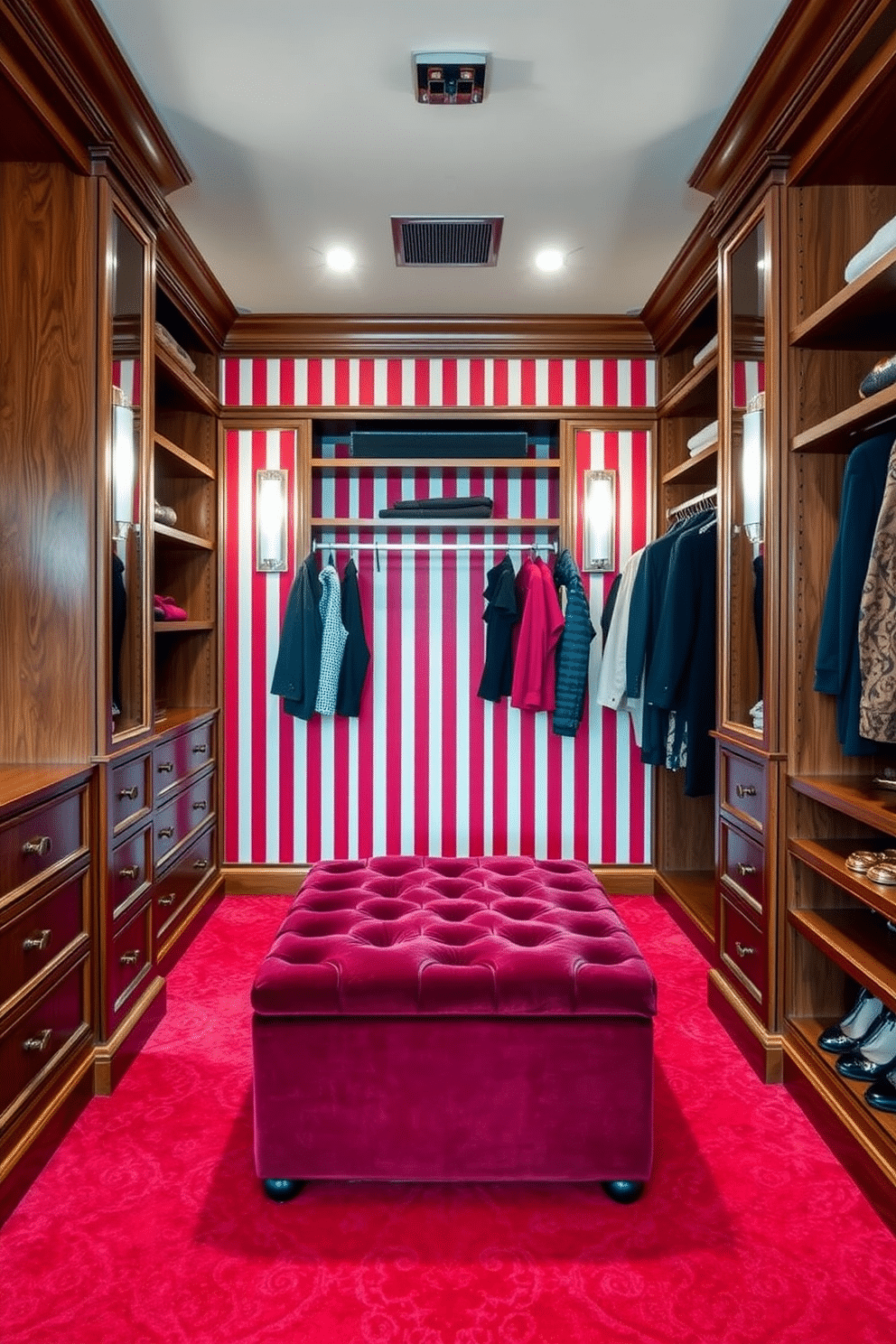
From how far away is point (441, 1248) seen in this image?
71.6 inches

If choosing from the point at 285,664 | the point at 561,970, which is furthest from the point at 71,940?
the point at 285,664

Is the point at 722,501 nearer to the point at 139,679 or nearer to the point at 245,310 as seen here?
the point at 139,679

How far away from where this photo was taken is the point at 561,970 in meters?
2.01

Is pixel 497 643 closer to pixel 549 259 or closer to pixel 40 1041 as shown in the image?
pixel 549 259

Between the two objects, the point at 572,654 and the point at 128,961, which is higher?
the point at 572,654

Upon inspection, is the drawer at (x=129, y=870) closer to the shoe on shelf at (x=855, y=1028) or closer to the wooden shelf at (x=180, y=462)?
the wooden shelf at (x=180, y=462)

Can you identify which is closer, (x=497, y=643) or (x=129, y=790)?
(x=129, y=790)

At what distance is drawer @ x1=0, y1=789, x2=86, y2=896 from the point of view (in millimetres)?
1963

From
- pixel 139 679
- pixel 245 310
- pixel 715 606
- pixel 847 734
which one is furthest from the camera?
pixel 245 310

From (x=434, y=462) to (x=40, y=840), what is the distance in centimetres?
257

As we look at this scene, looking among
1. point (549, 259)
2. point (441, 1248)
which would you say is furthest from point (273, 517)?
point (441, 1248)

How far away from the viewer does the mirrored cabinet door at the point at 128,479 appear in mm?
2559

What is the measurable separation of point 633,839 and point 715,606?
1.46 meters

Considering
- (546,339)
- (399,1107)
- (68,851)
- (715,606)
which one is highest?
(546,339)
